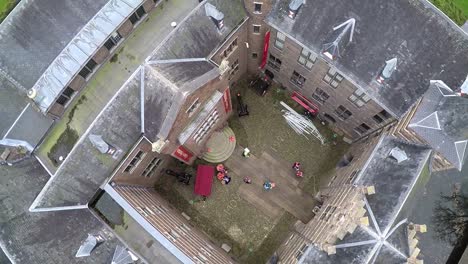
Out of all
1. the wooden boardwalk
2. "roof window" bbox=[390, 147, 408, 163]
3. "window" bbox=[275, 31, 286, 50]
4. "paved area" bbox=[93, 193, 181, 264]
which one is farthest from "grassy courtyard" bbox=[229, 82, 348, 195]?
"paved area" bbox=[93, 193, 181, 264]

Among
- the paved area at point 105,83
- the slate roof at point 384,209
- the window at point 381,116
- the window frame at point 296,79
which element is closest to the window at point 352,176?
the slate roof at point 384,209

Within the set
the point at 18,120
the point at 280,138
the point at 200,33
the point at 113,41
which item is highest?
the point at 200,33

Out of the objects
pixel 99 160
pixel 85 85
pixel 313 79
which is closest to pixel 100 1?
pixel 85 85

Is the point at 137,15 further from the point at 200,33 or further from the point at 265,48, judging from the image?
the point at 265,48

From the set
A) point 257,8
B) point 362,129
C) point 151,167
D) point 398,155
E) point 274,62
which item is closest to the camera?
point 398,155

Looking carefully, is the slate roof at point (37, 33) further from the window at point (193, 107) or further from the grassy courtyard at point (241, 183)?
the grassy courtyard at point (241, 183)

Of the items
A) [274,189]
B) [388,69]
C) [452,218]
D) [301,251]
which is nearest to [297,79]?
[388,69]
